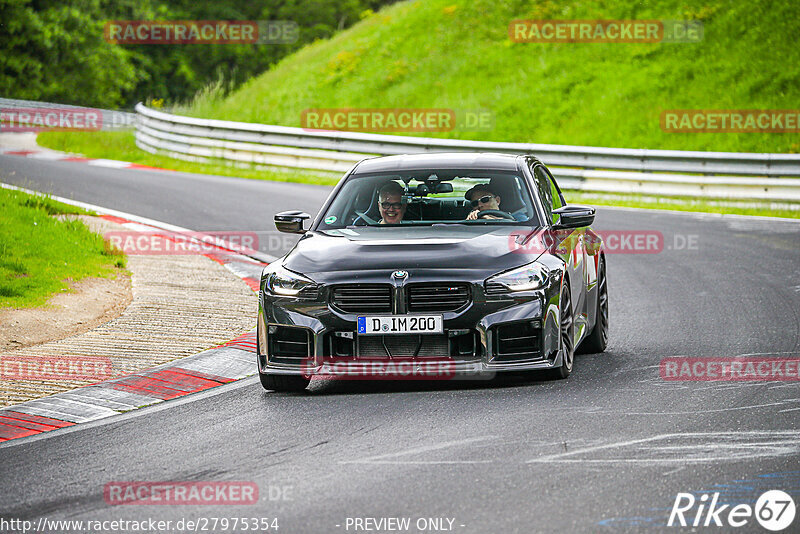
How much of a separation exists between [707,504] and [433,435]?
1.91 meters

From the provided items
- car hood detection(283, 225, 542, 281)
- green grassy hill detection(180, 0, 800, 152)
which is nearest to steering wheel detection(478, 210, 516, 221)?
car hood detection(283, 225, 542, 281)

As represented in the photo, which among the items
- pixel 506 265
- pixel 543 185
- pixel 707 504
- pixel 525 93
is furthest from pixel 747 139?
pixel 707 504

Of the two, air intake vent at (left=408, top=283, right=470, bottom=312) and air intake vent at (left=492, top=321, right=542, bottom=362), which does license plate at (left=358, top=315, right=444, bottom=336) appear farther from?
air intake vent at (left=492, top=321, right=542, bottom=362)

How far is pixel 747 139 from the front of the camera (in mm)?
28094

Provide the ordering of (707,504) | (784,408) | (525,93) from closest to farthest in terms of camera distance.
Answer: (707,504) < (784,408) < (525,93)

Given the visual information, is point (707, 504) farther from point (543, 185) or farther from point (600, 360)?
point (543, 185)

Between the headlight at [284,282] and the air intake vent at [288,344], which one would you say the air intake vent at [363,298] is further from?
the air intake vent at [288,344]
